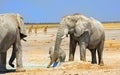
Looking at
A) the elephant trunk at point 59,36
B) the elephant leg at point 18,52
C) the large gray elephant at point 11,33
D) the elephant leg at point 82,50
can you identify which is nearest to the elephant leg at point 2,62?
the large gray elephant at point 11,33

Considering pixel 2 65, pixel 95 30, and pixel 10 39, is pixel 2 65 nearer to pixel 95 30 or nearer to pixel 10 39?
pixel 10 39

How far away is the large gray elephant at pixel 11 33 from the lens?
16.4 m

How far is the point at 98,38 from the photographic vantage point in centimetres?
2097

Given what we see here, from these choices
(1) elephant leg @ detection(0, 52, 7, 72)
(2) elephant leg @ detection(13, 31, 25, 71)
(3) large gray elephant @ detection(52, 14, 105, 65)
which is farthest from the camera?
(3) large gray elephant @ detection(52, 14, 105, 65)

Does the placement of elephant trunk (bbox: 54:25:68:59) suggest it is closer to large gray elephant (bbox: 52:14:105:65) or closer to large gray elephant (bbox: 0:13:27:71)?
large gray elephant (bbox: 52:14:105:65)

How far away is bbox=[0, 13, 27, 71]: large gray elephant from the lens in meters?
16.4

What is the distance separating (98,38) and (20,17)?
4.49 metres

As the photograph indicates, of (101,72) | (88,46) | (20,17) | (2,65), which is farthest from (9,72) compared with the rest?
(88,46)

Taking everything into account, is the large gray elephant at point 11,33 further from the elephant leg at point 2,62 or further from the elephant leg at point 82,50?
the elephant leg at point 82,50

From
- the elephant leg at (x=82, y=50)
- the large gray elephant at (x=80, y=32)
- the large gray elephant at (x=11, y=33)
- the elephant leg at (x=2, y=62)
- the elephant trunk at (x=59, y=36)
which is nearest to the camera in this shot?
the large gray elephant at (x=11, y=33)

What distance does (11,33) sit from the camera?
665 inches

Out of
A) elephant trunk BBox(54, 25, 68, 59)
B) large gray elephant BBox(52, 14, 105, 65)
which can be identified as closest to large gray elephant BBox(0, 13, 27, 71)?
elephant trunk BBox(54, 25, 68, 59)

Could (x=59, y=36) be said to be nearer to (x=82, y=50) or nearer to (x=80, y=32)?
(x=80, y=32)

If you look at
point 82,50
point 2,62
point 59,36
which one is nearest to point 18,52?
point 2,62
